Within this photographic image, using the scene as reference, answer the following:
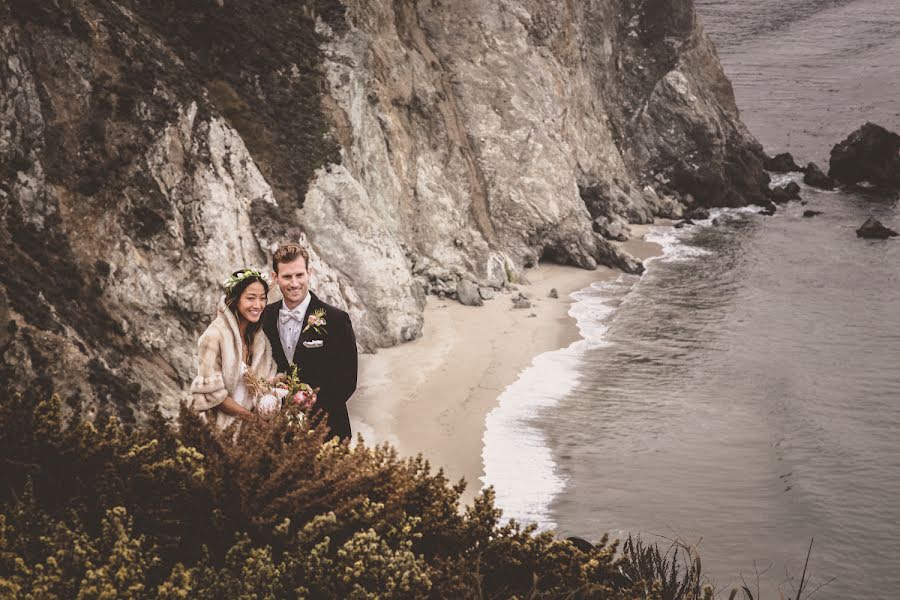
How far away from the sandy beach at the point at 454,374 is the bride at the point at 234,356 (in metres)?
4.93

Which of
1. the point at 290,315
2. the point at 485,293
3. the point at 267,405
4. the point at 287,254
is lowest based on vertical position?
the point at 485,293

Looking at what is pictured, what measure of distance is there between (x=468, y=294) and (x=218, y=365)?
51.0 ft

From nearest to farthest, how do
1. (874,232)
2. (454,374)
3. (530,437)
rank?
(530,437) < (454,374) < (874,232)

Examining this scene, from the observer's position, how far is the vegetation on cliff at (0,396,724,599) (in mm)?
3979

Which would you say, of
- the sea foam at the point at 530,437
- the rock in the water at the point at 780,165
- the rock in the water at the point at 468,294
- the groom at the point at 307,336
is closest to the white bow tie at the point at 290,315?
the groom at the point at 307,336

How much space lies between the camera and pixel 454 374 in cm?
1562

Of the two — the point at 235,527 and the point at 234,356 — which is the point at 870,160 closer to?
the point at 234,356

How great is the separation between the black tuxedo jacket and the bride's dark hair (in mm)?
115

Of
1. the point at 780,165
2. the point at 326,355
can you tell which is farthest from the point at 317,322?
the point at 780,165

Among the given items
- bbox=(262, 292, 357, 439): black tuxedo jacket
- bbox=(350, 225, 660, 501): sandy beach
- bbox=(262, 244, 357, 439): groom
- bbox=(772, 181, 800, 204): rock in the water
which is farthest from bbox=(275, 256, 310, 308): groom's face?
bbox=(772, 181, 800, 204): rock in the water

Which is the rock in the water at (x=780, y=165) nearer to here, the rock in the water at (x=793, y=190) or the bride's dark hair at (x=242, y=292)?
the rock in the water at (x=793, y=190)

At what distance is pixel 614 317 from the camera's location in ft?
70.6

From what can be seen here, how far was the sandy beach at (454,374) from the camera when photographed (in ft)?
40.7

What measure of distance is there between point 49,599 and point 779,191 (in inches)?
1858
